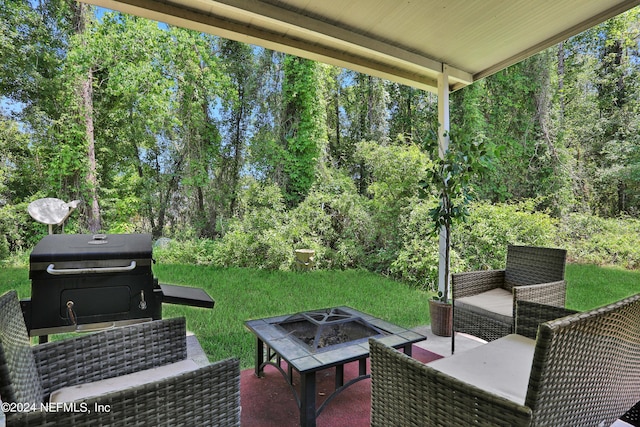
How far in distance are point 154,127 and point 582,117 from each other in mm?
7335

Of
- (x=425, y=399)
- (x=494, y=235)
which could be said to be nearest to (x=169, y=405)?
(x=425, y=399)

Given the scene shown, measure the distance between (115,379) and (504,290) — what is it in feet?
9.45

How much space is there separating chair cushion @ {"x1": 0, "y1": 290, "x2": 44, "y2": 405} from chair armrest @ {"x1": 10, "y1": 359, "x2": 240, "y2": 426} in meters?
0.20

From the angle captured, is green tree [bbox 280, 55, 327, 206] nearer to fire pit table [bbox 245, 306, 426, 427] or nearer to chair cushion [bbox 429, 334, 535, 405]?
fire pit table [bbox 245, 306, 426, 427]

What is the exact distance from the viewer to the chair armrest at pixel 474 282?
278cm

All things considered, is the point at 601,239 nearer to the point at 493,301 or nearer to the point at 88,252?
the point at 493,301

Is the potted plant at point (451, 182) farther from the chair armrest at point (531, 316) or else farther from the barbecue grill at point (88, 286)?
the barbecue grill at point (88, 286)

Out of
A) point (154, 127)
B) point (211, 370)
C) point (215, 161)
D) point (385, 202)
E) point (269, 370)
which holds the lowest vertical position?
point (269, 370)

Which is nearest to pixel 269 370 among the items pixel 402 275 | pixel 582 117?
pixel 402 275

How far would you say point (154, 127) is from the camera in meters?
5.70

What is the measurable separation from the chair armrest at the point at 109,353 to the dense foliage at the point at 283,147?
3.22 m

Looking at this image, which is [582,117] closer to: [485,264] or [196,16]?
[485,264]

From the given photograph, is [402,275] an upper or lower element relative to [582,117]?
lower

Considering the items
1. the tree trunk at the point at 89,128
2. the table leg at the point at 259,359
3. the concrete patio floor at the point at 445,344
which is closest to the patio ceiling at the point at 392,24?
the table leg at the point at 259,359
